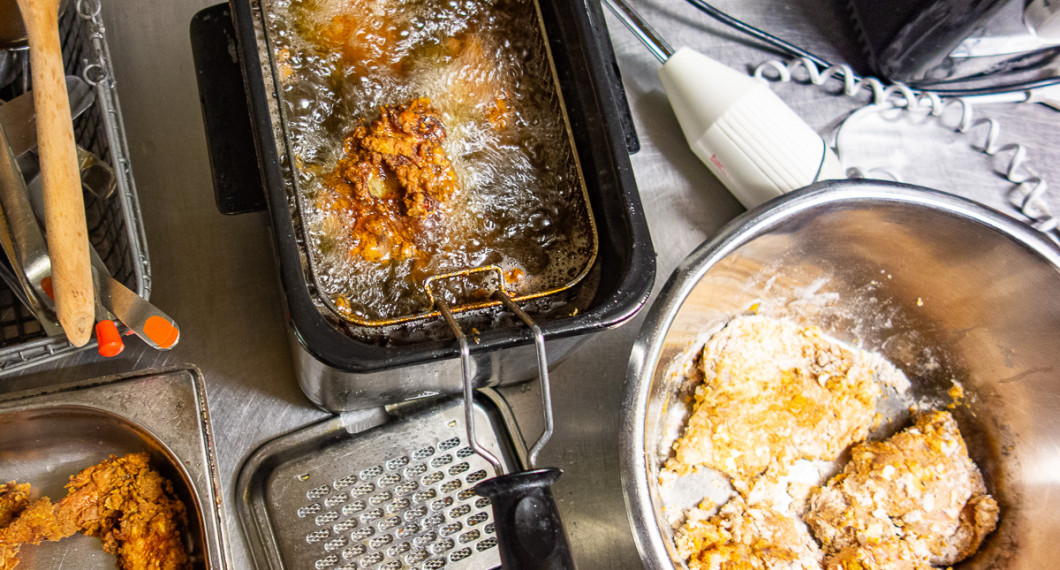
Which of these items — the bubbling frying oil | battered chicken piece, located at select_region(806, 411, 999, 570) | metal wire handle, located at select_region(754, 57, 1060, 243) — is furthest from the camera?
metal wire handle, located at select_region(754, 57, 1060, 243)

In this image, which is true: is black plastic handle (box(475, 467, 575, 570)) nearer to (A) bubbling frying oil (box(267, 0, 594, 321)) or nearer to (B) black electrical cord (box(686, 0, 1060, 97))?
(A) bubbling frying oil (box(267, 0, 594, 321))

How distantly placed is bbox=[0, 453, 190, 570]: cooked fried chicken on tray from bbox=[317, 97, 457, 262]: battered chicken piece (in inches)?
12.6

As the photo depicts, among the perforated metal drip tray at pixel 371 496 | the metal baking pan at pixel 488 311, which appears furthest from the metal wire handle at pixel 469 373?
the perforated metal drip tray at pixel 371 496

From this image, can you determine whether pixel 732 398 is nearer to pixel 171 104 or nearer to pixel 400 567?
pixel 400 567

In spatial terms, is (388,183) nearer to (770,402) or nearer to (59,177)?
(59,177)

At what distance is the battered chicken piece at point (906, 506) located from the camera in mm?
702

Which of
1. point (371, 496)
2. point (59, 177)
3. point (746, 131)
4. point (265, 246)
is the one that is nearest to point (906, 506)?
point (746, 131)

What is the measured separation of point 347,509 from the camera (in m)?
0.68

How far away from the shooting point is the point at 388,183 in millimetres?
624

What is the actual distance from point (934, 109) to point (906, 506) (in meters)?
0.51

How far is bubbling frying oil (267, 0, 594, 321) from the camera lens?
0.60 metres

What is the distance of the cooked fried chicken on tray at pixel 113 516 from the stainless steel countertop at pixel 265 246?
6 centimetres

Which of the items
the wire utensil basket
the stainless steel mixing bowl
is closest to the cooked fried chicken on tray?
the wire utensil basket

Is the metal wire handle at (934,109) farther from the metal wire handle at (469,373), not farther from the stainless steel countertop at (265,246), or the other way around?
the metal wire handle at (469,373)
